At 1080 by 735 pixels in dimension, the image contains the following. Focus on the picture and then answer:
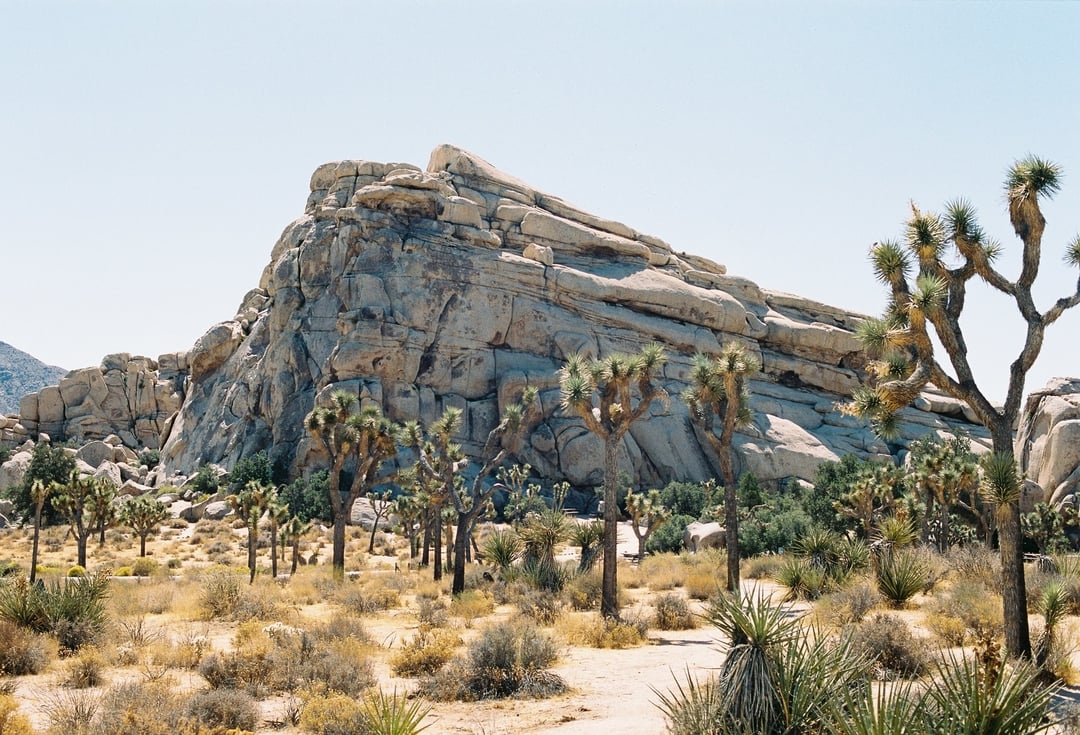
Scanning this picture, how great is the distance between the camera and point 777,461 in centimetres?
6238

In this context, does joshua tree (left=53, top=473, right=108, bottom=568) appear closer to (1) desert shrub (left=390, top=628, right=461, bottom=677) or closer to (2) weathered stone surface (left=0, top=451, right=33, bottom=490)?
(1) desert shrub (left=390, top=628, right=461, bottom=677)

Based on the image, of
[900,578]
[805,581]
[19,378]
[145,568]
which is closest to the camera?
[900,578]

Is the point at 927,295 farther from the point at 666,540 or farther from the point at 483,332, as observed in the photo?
the point at 483,332

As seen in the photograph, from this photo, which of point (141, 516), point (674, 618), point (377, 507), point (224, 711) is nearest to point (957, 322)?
point (674, 618)

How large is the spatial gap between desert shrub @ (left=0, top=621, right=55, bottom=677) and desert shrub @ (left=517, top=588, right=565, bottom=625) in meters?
8.99

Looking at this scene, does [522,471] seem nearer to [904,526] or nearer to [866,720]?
[904,526]

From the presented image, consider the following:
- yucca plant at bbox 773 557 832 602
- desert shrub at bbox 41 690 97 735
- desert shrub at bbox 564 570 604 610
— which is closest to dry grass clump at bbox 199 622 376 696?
desert shrub at bbox 41 690 97 735

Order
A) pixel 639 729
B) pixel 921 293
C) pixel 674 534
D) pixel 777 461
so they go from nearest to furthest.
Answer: pixel 639 729 → pixel 921 293 → pixel 674 534 → pixel 777 461

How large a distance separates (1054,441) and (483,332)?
3801cm

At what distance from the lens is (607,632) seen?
52.7 feet

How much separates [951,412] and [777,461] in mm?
22122

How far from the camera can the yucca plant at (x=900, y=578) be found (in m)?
17.9

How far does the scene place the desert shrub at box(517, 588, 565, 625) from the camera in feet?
59.6

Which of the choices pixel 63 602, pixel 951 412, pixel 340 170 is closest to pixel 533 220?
pixel 340 170
